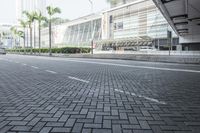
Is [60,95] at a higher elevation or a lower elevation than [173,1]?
lower

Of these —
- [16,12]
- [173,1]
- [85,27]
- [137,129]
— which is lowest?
[137,129]

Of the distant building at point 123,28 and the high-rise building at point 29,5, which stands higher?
the high-rise building at point 29,5

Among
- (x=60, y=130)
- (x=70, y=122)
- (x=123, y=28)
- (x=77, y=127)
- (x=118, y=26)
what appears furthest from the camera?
(x=118, y=26)

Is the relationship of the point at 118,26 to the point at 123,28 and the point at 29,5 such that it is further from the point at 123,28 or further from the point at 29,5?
the point at 29,5

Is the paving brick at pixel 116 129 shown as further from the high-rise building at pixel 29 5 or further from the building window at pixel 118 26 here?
the high-rise building at pixel 29 5

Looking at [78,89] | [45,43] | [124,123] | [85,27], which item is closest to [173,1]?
[78,89]

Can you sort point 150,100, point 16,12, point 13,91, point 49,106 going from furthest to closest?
point 16,12 < point 13,91 < point 150,100 < point 49,106

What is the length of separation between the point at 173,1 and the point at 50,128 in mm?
17948

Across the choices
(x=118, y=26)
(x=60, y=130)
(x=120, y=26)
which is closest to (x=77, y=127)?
(x=60, y=130)

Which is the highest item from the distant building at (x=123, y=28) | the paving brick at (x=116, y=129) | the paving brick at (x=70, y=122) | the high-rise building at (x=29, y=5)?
the high-rise building at (x=29, y=5)

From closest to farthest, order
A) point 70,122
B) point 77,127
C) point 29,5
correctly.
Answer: point 77,127, point 70,122, point 29,5

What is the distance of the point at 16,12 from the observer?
166 metres

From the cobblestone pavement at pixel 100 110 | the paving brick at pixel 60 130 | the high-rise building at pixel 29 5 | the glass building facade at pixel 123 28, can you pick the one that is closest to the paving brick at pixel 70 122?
the cobblestone pavement at pixel 100 110

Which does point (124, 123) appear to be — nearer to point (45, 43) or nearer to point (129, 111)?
point (129, 111)
